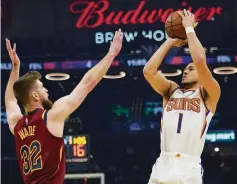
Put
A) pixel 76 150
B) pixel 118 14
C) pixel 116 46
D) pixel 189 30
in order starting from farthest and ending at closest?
pixel 76 150
pixel 118 14
pixel 189 30
pixel 116 46

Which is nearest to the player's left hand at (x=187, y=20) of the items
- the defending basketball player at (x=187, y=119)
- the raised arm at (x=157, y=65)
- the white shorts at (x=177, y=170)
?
the defending basketball player at (x=187, y=119)

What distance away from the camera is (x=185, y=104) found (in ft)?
16.9

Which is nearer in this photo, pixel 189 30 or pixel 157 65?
pixel 189 30

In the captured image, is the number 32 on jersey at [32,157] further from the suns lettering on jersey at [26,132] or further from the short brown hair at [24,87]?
the short brown hair at [24,87]

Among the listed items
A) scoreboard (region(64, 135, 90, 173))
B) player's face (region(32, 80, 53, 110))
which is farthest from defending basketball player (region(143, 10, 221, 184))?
scoreboard (region(64, 135, 90, 173))

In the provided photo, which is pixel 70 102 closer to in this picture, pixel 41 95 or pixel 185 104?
pixel 41 95

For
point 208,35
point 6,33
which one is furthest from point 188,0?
point 6,33

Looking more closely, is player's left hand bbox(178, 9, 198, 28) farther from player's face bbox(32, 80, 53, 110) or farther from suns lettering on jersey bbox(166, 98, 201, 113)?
player's face bbox(32, 80, 53, 110)

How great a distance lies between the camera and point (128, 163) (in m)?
17.6

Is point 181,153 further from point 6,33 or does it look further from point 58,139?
point 6,33

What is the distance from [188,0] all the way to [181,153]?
7.48m

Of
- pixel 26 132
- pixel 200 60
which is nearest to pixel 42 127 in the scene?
pixel 26 132

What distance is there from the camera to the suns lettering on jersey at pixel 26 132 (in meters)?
4.60

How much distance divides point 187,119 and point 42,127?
1.23 m
